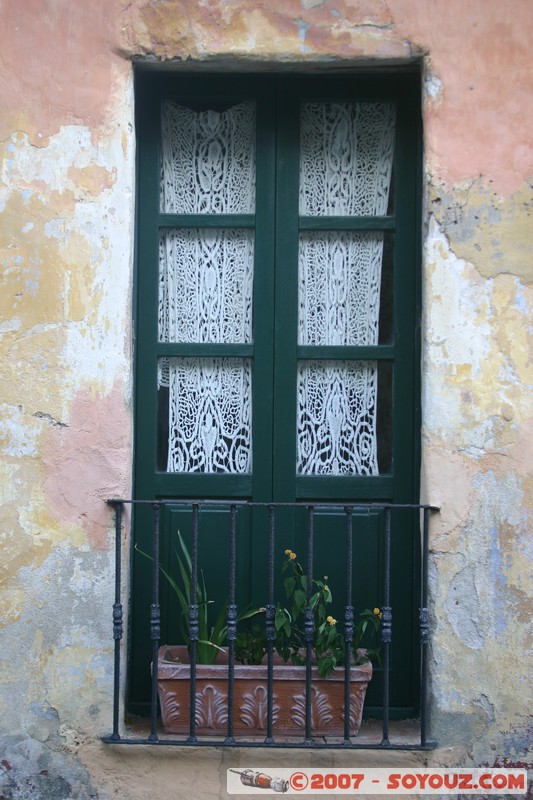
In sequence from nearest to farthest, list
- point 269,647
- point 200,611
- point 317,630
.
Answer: point 269,647 < point 317,630 < point 200,611

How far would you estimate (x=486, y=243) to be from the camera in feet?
11.9

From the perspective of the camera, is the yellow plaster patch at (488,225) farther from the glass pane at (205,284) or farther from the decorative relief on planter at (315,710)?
the decorative relief on planter at (315,710)

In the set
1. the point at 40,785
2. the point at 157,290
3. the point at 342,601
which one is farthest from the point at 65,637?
the point at 157,290

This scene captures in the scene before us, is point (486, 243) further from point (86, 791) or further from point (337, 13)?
point (86, 791)

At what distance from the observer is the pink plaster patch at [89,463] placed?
3596 mm

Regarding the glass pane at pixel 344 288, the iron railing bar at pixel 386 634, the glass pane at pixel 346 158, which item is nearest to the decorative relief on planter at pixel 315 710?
the iron railing bar at pixel 386 634

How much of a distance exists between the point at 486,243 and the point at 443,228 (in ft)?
0.57

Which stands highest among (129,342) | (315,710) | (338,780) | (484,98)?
(484,98)

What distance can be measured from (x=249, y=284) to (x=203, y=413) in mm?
581

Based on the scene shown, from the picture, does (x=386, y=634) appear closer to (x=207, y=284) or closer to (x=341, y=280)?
(x=341, y=280)

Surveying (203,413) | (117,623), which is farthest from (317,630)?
(203,413)

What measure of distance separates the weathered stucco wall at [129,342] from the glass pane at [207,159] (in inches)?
12.7

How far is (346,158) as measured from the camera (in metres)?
3.98

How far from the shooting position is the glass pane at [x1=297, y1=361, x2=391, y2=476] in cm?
394
